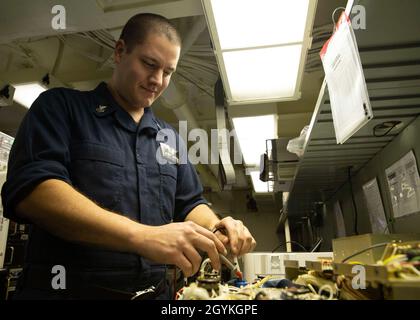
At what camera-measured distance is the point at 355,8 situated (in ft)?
2.24

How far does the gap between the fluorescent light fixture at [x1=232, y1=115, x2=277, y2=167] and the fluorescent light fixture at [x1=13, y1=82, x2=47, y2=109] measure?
1724mm

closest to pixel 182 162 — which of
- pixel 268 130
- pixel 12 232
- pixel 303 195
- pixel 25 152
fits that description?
pixel 25 152

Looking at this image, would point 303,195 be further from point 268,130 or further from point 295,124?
point 295,124

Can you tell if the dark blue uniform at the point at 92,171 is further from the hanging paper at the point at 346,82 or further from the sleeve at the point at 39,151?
the hanging paper at the point at 346,82

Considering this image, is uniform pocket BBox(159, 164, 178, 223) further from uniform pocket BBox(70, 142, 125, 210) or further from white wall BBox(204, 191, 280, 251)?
white wall BBox(204, 191, 280, 251)

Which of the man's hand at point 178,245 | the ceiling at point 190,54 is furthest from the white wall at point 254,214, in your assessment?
the man's hand at point 178,245

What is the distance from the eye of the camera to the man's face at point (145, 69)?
110 centimetres

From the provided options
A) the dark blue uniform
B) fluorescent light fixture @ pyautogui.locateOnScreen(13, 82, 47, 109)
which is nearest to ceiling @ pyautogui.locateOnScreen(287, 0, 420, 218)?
the dark blue uniform

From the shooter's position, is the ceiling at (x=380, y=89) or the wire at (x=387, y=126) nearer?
the ceiling at (x=380, y=89)

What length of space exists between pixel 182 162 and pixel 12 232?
7.28 feet

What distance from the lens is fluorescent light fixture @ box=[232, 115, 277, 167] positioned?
216cm

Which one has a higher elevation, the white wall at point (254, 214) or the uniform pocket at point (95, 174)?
the white wall at point (254, 214)

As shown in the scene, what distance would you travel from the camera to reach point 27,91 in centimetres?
269

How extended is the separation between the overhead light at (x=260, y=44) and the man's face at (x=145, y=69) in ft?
0.61
